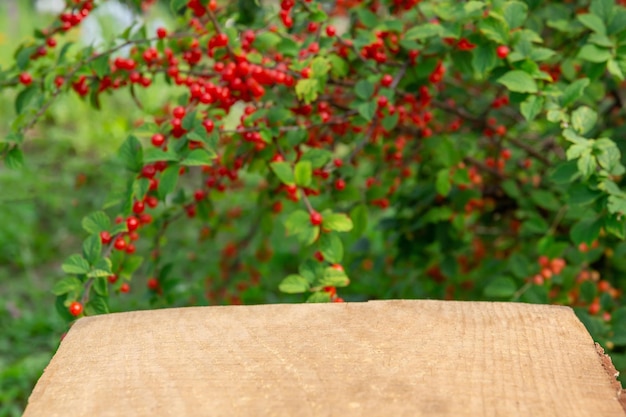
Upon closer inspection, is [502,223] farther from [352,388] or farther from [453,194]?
[352,388]

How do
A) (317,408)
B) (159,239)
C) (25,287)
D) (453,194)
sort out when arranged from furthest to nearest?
1. (25,287)
2. (453,194)
3. (159,239)
4. (317,408)

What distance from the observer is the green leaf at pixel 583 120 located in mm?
1368

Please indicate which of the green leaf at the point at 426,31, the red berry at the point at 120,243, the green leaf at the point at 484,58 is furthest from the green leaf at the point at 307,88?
the red berry at the point at 120,243

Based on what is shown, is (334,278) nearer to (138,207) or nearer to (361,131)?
(138,207)

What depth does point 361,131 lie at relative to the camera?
1.85m

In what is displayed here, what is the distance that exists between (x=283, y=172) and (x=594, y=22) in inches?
28.2

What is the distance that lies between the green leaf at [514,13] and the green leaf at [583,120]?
0.75ft

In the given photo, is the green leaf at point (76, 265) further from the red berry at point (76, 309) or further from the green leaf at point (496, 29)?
the green leaf at point (496, 29)

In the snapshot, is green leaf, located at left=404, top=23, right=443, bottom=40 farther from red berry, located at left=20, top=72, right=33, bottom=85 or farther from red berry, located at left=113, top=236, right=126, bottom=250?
red berry, located at left=20, top=72, right=33, bottom=85

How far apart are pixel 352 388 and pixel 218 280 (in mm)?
1774

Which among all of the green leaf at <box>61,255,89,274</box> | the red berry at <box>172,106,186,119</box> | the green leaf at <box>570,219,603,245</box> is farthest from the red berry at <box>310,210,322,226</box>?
the green leaf at <box>570,219,603,245</box>

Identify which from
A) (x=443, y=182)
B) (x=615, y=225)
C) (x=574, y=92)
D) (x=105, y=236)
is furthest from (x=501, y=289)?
(x=105, y=236)

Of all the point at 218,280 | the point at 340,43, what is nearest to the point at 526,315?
the point at 340,43

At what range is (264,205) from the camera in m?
2.20
